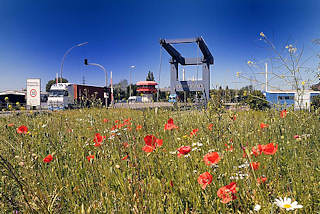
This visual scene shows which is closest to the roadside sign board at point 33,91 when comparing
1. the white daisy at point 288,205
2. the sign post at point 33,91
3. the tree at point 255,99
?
the sign post at point 33,91

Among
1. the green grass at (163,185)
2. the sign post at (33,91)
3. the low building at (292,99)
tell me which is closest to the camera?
the green grass at (163,185)

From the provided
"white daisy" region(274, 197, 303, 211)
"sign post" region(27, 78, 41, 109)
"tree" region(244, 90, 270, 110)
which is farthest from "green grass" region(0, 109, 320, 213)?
"sign post" region(27, 78, 41, 109)

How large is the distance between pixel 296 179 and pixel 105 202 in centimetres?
105

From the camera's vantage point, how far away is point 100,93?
28.8 m

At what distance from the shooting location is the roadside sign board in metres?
8.44

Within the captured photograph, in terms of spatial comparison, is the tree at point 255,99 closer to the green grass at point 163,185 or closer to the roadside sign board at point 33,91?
the green grass at point 163,185

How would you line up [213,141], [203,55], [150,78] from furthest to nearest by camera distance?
[150,78]
[203,55]
[213,141]

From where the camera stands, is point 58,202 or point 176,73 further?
point 176,73

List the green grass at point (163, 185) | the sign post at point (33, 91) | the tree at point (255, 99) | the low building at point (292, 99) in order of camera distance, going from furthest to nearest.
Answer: the sign post at point (33, 91), the tree at point (255, 99), the low building at point (292, 99), the green grass at point (163, 185)

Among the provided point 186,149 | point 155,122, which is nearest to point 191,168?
point 186,149

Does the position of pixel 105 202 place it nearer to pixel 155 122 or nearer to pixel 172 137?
pixel 172 137

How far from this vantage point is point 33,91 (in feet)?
28.6

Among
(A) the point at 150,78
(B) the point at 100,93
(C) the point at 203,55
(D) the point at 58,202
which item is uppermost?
(A) the point at 150,78

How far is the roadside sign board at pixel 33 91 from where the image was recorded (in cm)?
844
